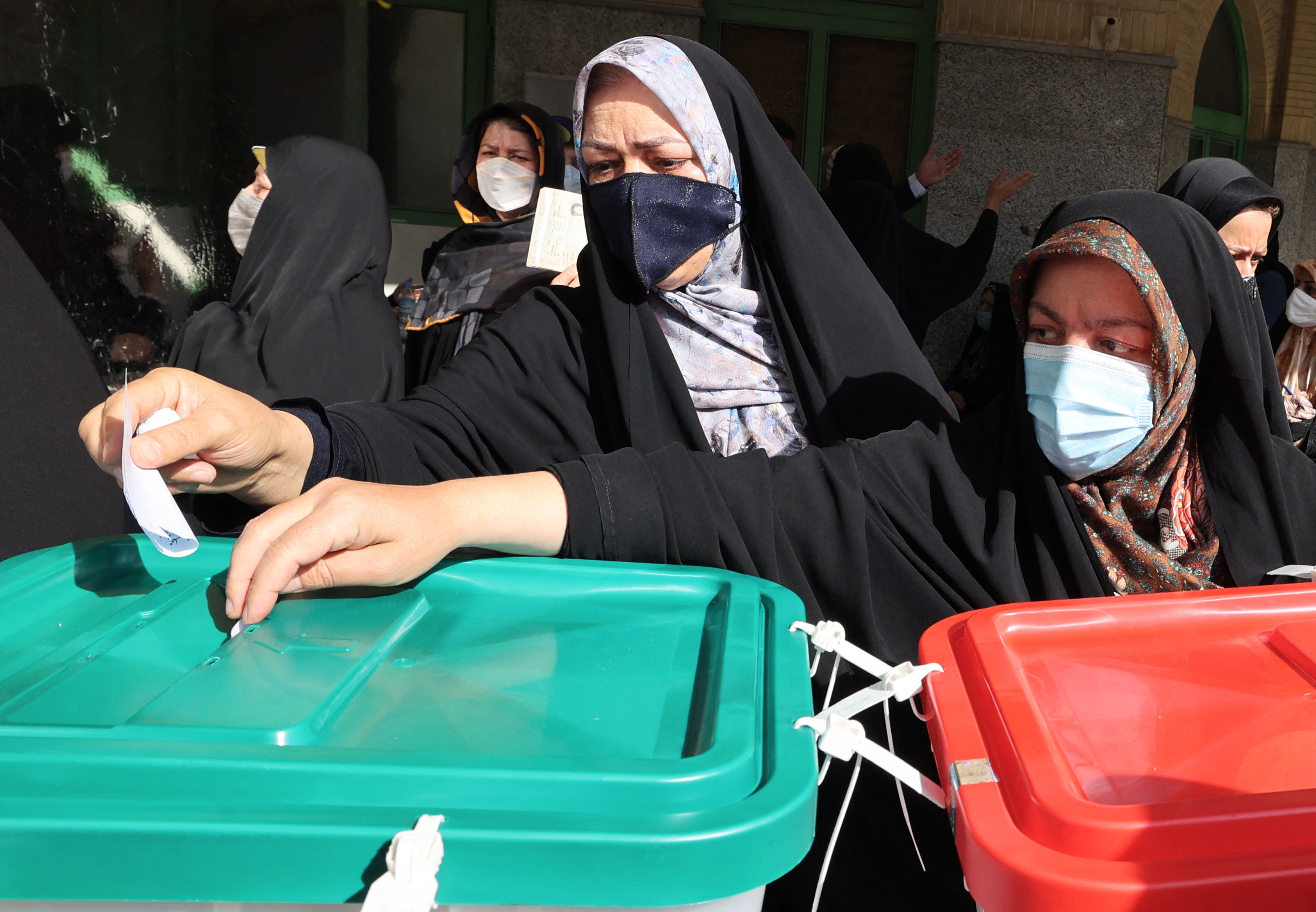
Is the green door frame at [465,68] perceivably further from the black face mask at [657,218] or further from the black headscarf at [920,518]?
the black headscarf at [920,518]

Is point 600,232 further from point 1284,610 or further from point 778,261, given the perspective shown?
point 1284,610

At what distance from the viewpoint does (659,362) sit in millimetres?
1683

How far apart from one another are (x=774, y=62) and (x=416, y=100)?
2.02 metres

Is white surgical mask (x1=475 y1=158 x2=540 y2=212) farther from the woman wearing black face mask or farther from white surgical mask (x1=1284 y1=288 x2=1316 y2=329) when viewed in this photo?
white surgical mask (x1=1284 y1=288 x2=1316 y2=329)

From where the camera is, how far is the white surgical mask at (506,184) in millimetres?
3617

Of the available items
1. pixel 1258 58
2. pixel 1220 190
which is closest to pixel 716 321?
pixel 1220 190

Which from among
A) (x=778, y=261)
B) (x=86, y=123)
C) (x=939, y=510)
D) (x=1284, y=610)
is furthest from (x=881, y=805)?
(x=86, y=123)

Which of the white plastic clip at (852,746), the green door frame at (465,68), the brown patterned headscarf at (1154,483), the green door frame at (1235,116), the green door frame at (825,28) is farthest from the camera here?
the green door frame at (1235,116)

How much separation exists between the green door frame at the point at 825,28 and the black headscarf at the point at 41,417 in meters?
4.46

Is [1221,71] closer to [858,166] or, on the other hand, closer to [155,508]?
[858,166]

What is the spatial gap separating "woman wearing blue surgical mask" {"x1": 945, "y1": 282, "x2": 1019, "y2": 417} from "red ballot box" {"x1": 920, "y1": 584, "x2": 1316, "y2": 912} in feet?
13.6

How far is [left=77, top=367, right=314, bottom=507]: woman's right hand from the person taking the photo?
1.02m

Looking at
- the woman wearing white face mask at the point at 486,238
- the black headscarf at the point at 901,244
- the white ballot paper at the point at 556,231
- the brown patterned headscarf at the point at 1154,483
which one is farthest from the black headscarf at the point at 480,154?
the brown patterned headscarf at the point at 1154,483

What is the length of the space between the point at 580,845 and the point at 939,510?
0.97 meters
